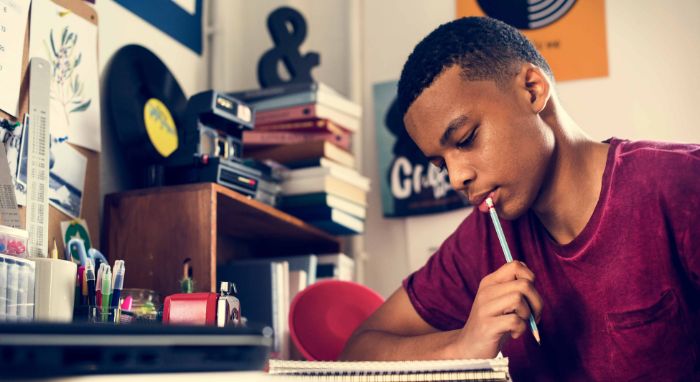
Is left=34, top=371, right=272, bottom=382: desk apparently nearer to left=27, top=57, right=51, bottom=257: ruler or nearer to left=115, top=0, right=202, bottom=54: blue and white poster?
left=27, top=57, right=51, bottom=257: ruler

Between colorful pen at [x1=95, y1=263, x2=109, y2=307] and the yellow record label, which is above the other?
the yellow record label

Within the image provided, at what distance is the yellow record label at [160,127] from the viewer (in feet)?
5.10

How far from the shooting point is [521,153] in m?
1.12

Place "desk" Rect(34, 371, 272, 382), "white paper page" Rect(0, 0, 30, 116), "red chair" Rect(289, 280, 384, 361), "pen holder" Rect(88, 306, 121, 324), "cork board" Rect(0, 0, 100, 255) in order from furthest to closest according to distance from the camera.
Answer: "red chair" Rect(289, 280, 384, 361)
"cork board" Rect(0, 0, 100, 255)
"white paper page" Rect(0, 0, 30, 116)
"pen holder" Rect(88, 306, 121, 324)
"desk" Rect(34, 371, 272, 382)

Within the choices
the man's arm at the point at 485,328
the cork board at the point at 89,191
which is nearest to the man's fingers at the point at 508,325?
the man's arm at the point at 485,328

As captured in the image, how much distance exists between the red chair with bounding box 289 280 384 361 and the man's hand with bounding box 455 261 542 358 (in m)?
0.51

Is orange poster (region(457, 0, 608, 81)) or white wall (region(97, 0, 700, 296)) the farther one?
orange poster (region(457, 0, 608, 81))

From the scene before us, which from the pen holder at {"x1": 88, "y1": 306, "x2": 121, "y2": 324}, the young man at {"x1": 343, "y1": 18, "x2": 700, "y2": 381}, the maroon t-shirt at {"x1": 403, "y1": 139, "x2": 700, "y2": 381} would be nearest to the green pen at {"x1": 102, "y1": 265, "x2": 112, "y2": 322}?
the pen holder at {"x1": 88, "y1": 306, "x2": 121, "y2": 324}

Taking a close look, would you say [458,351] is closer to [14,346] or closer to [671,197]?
[671,197]

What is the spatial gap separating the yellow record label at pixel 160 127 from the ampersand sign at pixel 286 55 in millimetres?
398

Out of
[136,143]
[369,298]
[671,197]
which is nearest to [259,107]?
[136,143]

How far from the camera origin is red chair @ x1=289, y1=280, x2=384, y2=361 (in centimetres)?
148

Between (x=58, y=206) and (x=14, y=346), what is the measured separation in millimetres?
960

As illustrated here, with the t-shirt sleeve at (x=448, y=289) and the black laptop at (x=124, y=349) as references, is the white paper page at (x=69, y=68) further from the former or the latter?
the black laptop at (x=124, y=349)
